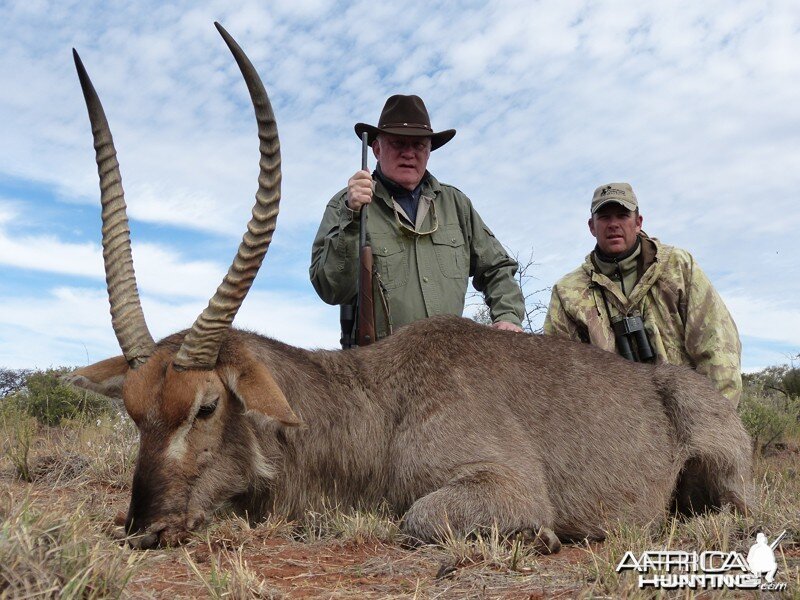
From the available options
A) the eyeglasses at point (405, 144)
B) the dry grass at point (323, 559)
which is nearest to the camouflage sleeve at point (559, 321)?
the eyeglasses at point (405, 144)

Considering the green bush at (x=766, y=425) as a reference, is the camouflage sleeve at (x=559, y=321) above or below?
above

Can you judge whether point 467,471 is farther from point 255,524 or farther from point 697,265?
point 697,265

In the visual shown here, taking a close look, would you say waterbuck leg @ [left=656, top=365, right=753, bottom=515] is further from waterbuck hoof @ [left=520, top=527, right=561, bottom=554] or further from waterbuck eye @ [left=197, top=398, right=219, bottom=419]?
waterbuck eye @ [left=197, top=398, right=219, bottom=419]

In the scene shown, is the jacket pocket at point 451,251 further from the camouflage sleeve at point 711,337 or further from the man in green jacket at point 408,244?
the camouflage sleeve at point 711,337

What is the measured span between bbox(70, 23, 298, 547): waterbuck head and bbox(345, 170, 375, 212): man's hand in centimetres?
256

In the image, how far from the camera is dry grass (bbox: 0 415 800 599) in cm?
274

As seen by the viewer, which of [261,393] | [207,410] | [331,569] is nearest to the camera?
[331,569]

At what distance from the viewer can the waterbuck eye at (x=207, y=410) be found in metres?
4.12

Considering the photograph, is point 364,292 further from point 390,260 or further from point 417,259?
point 417,259

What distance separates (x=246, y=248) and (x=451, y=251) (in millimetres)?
3919

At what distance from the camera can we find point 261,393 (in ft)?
13.1

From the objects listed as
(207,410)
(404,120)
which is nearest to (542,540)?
(207,410)

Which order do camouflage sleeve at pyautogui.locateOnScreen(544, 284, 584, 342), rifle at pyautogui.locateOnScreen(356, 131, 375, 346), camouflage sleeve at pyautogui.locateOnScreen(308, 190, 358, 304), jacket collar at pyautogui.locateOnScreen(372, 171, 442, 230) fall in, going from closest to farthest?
rifle at pyautogui.locateOnScreen(356, 131, 375, 346) → camouflage sleeve at pyautogui.locateOnScreen(308, 190, 358, 304) → jacket collar at pyautogui.locateOnScreen(372, 171, 442, 230) → camouflage sleeve at pyautogui.locateOnScreen(544, 284, 584, 342)

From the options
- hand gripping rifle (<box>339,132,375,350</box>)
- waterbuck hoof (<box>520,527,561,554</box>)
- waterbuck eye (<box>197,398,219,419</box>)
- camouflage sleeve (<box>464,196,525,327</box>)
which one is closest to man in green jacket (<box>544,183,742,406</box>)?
camouflage sleeve (<box>464,196,525,327</box>)
